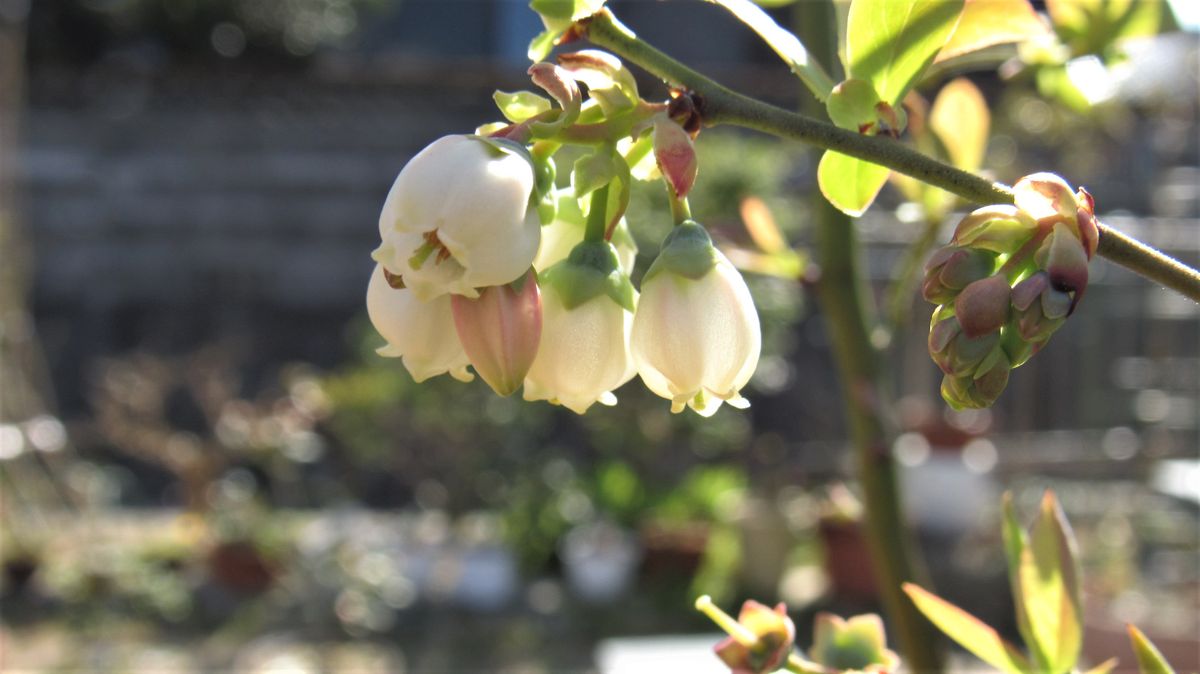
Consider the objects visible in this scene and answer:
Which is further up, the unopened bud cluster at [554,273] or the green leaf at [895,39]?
the green leaf at [895,39]

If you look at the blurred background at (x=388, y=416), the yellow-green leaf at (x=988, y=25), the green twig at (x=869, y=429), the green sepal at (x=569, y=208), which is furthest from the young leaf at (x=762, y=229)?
the blurred background at (x=388, y=416)

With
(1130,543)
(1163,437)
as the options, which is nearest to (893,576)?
(1130,543)

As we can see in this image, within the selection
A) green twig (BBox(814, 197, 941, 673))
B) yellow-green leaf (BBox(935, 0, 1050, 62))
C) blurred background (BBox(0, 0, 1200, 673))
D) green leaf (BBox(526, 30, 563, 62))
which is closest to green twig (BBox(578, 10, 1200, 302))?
green leaf (BBox(526, 30, 563, 62))

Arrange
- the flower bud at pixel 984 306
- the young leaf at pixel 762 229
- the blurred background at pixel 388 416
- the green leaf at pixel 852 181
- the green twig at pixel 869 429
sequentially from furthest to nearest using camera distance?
1. the blurred background at pixel 388 416
2. the young leaf at pixel 762 229
3. the green twig at pixel 869 429
4. the green leaf at pixel 852 181
5. the flower bud at pixel 984 306

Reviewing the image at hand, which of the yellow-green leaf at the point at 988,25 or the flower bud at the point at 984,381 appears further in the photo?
the yellow-green leaf at the point at 988,25

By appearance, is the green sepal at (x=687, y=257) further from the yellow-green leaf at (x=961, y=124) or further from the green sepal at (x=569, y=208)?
the yellow-green leaf at (x=961, y=124)

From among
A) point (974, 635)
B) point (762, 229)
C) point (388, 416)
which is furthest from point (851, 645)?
point (388, 416)

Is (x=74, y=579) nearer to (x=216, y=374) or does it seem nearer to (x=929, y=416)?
(x=216, y=374)
